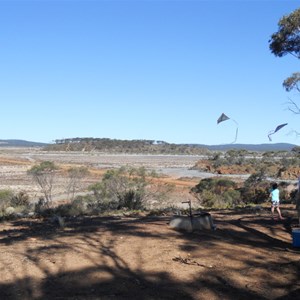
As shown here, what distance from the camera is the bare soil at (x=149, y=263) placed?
6.43 metres

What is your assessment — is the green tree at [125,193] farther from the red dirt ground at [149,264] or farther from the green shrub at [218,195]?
the red dirt ground at [149,264]

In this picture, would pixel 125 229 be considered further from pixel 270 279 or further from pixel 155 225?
pixel 270 279

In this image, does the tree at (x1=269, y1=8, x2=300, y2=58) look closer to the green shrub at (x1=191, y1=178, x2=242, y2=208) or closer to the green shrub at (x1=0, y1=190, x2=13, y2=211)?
the green shrub at (x1=191, y1=178, x2=242, y2=208)

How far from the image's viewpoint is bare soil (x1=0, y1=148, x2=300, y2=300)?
6426 millimetres

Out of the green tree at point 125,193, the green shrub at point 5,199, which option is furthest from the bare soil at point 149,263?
the green shrub at point 5,199

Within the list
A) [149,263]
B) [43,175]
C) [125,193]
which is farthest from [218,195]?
[149,263]

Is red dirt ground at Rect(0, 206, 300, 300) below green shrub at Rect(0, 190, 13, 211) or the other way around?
the other way around

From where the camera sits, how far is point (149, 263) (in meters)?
7.78

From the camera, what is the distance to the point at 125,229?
11.0 m

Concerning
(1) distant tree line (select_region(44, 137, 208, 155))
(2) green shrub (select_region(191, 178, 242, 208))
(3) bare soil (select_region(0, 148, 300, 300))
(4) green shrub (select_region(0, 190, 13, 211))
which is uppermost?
(1) distant tree line (select_region(44, 137, 208, 155))

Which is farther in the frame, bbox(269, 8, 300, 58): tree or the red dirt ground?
bbox(269, 8, 300, 58): tree

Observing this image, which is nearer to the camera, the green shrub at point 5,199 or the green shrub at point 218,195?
the green shrub at point 5,199

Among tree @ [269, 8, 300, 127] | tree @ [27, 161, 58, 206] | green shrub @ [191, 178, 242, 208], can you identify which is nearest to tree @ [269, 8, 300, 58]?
tree @ [269, 8, 300, 127]

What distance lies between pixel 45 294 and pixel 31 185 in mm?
37940
